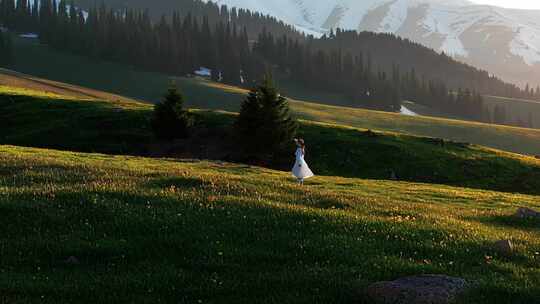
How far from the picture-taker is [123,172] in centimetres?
2462

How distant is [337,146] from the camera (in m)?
54.8

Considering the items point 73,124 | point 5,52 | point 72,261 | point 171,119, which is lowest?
point 73,124

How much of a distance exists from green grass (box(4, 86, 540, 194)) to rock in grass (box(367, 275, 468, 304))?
3726 centimetres

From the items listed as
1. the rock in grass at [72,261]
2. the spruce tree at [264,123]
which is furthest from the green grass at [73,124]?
the rock in grass at [72,261]

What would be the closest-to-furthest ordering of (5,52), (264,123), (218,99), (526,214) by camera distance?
(526,214) → (264,123) → (218,99) → (5,52)

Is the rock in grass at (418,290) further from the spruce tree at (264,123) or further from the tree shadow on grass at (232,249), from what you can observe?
the spruce tree at (264,123)

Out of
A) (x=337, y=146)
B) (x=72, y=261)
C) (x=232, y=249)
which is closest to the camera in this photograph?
(x=72, y=261)

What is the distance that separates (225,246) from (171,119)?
41269mm

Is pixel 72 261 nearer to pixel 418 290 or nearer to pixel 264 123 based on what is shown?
pixel 418 290

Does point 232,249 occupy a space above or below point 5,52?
below

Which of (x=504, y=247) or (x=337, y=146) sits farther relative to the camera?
(x=337, y=146)

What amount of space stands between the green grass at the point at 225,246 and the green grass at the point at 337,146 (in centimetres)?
2990

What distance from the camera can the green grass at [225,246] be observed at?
11547 millimetres

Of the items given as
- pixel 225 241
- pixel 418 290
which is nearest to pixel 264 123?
pixel 225 241
